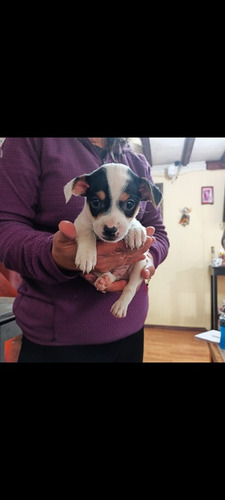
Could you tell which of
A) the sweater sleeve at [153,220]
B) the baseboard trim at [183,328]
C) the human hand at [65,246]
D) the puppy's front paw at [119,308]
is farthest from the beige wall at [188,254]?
the human hand at [65,246]

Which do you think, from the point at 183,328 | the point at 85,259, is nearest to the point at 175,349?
the point at 183,328

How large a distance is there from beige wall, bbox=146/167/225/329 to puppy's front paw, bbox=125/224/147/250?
382mm

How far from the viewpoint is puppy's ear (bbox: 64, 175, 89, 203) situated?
41 centimetres

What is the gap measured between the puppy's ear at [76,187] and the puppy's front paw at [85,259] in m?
0.09

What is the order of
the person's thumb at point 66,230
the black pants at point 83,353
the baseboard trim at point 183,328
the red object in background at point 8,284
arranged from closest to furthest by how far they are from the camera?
the person's thumb at point 66,230 → the black pants at point 83,353 → the red object in background at point 8,284 → the baseboard trim at point 183,328

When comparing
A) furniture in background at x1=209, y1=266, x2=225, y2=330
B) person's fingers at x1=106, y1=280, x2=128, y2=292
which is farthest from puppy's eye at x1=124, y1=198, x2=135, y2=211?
furniture in background at x1=209, y1=266, x2=225, y2=330

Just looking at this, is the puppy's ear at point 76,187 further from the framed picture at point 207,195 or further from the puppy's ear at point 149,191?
the framed picture at point 207,195

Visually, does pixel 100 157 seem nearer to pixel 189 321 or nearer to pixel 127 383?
pixel 127 383

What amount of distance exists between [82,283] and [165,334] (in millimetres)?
405

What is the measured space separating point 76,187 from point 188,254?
0.54m

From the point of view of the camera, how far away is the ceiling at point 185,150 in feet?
2.21

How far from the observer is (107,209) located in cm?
40

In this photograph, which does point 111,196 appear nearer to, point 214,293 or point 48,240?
point 48,240

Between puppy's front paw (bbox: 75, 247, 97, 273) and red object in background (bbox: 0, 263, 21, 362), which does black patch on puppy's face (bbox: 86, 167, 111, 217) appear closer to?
puppy's front paw (bbox: 75, 247, 97, 273)
